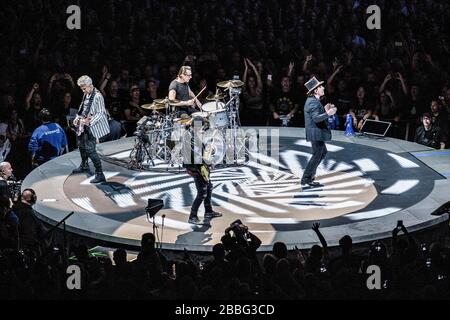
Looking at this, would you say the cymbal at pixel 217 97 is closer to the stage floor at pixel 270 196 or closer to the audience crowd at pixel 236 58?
the stage floor at pixel 270 196

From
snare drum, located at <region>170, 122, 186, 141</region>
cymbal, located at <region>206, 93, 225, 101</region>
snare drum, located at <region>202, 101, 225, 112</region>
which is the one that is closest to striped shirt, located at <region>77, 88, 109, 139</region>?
snare drum, located at <region>170, 122, 186, 141</region>

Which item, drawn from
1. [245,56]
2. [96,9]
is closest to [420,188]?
[245,56]

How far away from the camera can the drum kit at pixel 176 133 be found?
11.4m

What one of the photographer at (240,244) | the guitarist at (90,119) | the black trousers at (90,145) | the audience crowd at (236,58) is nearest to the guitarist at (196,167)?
the photographer at (240,244)

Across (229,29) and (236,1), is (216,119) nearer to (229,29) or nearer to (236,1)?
(229,29)

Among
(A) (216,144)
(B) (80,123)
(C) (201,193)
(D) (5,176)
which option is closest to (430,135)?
(A) (216,144)

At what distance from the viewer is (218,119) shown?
11.4m

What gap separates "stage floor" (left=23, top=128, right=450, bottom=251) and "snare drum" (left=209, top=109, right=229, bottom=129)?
0.60 meters

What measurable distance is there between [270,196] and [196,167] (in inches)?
66.0

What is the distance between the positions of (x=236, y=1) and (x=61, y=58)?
388cm

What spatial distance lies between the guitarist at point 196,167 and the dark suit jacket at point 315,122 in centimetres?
160

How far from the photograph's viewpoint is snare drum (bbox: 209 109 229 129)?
11320 mm

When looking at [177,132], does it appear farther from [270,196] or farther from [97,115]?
[270,196]

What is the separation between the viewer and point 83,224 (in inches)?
367
